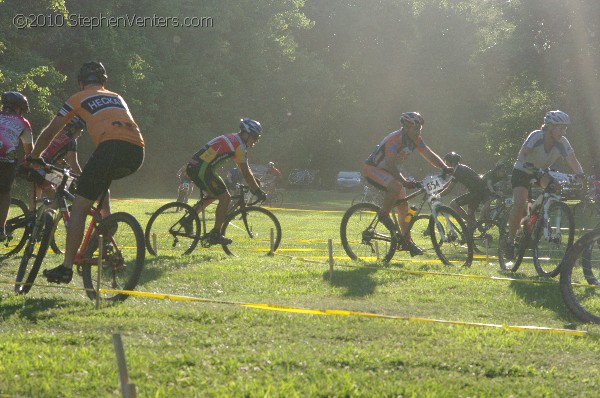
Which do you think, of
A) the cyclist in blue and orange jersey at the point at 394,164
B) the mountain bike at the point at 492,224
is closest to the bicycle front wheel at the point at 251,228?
the cyclist in blue and orange jersey at the point at 394,164

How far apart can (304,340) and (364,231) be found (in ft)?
20.1

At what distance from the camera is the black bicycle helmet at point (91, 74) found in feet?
26.5

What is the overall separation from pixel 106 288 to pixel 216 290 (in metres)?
1.31

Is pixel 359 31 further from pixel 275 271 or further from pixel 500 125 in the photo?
pixel 275 271

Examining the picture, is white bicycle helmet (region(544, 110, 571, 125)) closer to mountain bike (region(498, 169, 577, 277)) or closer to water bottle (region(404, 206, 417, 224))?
mountain bike (region(498, 169, 577, 277))

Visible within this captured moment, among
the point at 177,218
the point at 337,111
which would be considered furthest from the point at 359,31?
the point at 177,218

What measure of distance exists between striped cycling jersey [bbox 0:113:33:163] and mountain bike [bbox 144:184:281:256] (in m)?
2.07

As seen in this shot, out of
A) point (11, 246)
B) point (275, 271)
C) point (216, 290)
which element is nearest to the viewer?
point (216, 290)

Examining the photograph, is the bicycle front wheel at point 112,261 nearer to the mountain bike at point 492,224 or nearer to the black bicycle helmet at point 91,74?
the black bicycle helmet at point 91,74

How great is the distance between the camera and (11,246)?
38.0 ft

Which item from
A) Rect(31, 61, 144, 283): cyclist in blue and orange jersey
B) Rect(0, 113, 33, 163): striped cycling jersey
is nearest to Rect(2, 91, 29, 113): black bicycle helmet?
Rect(0, 113, 33, 163): striped cycling jersey

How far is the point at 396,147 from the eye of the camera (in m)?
12.1

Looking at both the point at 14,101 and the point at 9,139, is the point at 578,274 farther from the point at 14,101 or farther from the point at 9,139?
the point at 14,101

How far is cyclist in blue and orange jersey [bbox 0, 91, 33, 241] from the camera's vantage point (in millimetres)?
10422
